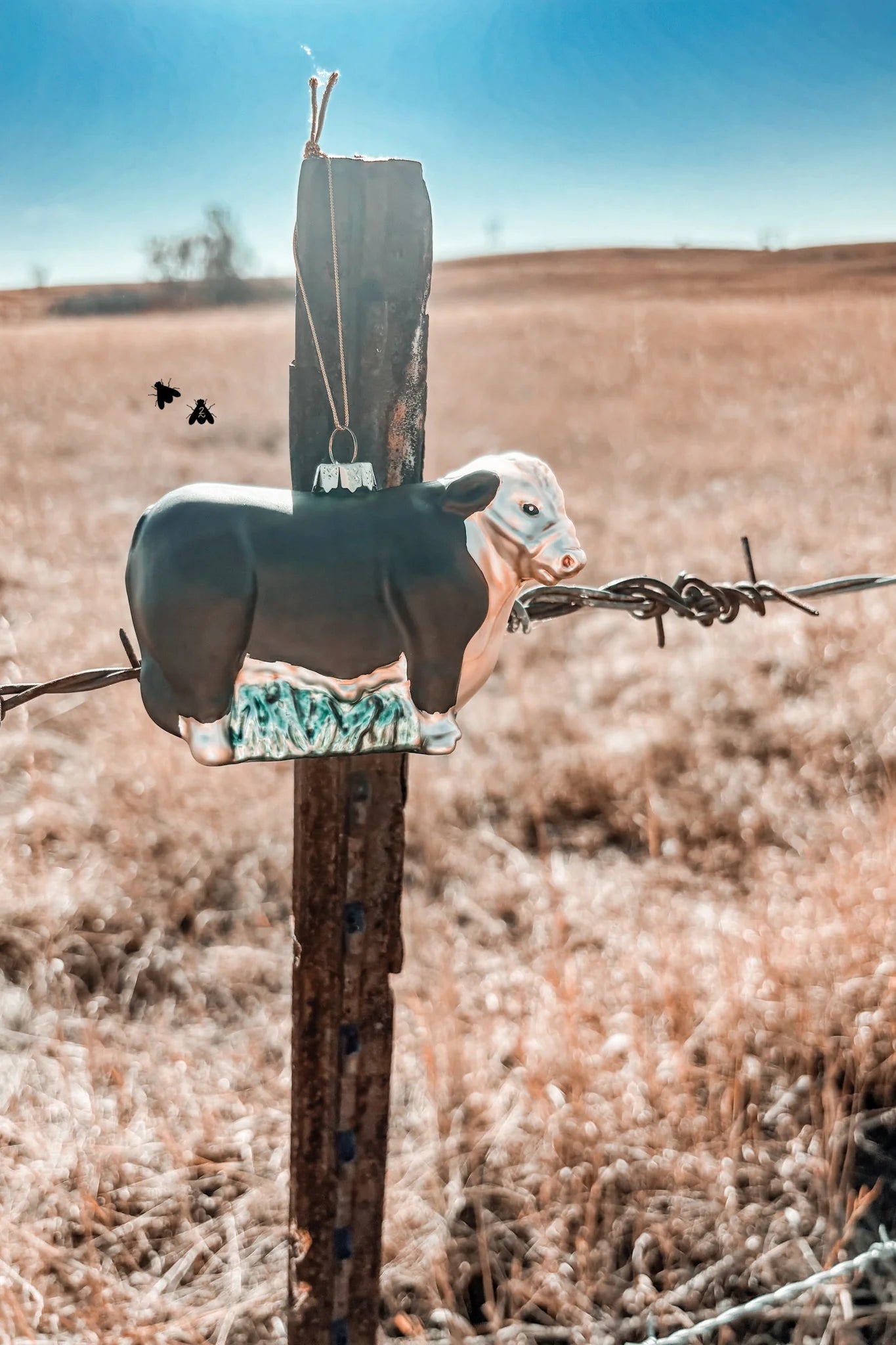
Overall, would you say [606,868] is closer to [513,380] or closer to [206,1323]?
[206,1323]

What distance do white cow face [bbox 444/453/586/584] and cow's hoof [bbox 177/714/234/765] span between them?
0.34 meters

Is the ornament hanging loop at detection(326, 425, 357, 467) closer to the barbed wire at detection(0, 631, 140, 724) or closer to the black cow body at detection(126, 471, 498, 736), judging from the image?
the black cow body at detection(126, 471, 498, 736)

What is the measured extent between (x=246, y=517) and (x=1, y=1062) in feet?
7.45

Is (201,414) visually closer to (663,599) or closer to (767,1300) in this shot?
(663,599)

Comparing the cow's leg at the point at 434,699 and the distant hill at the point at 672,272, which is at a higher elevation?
the distant hill at the point at 672,272

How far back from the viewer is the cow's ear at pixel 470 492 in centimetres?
99

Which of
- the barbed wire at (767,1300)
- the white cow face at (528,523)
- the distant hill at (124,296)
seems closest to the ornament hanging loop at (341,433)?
the white cow face at (528,523)

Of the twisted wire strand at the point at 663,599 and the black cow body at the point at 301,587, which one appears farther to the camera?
the twisted wire strand at the point at 663,599

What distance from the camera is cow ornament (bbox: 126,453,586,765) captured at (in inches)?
37.7

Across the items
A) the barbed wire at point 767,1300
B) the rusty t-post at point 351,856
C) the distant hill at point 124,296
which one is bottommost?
the barbed wire at point 767,1300

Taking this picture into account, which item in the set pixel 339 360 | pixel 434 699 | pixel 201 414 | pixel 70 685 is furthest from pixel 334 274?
pixel 70 685

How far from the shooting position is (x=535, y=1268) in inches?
84.0

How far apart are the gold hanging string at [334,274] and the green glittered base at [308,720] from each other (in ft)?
0.89

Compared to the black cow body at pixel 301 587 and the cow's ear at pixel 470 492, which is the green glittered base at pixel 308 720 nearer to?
the black cow body at pixel 301 587
